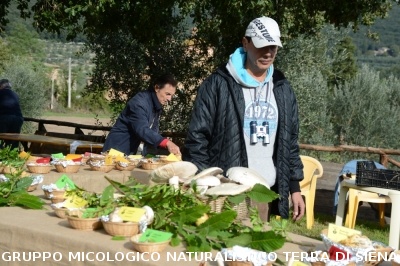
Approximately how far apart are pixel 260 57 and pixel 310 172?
5019 millimetres

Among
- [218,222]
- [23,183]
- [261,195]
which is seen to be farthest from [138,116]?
[218,222]

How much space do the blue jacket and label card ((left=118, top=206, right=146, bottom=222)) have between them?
9.19ft

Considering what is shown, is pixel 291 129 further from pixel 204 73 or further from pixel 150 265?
pixel 204 73

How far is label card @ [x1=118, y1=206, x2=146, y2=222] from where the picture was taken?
9.26ft

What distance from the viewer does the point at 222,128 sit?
13.2 feet

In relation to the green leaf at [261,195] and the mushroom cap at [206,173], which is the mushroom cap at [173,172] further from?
the green leaf at [261,195]

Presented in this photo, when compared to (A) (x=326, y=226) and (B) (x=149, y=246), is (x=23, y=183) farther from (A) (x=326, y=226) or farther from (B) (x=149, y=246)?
(A) (x=326, y=226)

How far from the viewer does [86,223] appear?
2.94m

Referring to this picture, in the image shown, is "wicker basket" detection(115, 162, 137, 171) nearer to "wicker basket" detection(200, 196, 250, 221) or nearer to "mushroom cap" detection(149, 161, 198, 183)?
"mushroom cap" detection(149, 161, 198, 183)

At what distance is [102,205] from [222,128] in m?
1.12

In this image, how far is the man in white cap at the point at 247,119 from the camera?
3982 mm

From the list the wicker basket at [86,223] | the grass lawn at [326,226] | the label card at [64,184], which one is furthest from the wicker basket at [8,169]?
the grass lawn at [326,226]

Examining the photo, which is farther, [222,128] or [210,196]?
[222,128]

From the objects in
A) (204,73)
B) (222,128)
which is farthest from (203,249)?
(204,73)
